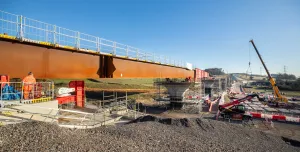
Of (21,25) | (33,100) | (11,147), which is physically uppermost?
(21,25)

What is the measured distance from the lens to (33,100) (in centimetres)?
1072

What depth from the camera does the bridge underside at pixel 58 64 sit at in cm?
836

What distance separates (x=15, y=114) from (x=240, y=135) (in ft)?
45.9

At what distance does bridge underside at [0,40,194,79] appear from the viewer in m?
8.36

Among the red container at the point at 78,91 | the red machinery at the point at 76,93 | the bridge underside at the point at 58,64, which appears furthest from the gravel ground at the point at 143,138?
the red container at the point at 78,91

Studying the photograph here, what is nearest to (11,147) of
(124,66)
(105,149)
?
(105,149)

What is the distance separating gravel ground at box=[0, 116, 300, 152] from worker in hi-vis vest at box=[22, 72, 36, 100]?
230cm

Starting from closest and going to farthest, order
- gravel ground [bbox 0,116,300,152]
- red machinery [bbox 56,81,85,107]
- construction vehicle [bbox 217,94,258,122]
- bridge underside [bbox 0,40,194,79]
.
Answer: gravel ground [bbox 0,116,300,152], bridge underside [bbox 0,40,194,79], red machinery [bbox 56,81,85,107], construction vehicle [bbox 217,94,258,122]

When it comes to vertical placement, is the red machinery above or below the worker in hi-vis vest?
below

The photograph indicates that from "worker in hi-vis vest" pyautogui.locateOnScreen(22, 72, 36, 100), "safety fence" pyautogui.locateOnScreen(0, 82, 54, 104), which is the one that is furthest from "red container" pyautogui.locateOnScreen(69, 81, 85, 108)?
"worker in hi-vis vest" pyautogui.locateOnScreen(22, 72, 36, 100)

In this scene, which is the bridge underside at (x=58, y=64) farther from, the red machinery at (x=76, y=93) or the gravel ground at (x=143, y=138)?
the red machinery at (x=76, y=93)

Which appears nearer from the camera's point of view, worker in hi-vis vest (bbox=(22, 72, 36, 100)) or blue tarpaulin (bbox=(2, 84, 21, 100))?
worker in hi-vis vest (bbox=(22, 72, 36, 100))

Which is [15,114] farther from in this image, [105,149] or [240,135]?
[240,135]

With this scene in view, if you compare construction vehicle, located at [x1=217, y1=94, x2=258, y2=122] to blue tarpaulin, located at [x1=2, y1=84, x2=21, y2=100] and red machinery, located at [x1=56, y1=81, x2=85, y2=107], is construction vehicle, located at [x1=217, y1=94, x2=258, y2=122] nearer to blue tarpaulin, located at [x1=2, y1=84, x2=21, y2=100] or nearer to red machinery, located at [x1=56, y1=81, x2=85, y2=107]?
red machinery, located at [x1=56, y1=81, x2=85, y2=107]
